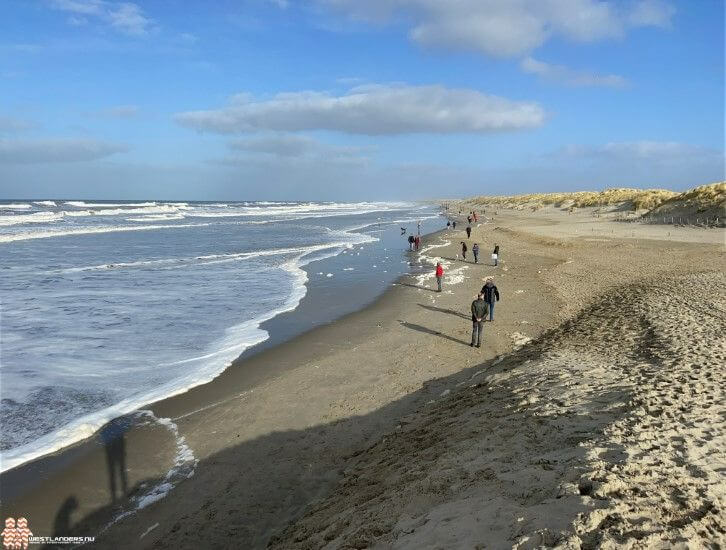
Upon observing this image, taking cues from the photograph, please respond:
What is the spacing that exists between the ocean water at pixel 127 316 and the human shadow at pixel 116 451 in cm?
32

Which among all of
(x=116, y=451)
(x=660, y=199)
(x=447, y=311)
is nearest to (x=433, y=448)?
(x=116, y=451)

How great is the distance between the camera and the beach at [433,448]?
4.45m

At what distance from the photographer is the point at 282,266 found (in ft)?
89.1

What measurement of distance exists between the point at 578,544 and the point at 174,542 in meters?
4.76

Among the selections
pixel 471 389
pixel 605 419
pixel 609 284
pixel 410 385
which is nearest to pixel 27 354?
pixel 410 385

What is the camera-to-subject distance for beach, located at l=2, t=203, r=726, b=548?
4.45 m

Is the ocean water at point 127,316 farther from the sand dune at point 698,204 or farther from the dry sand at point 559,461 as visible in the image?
the sand dune at point 698,204

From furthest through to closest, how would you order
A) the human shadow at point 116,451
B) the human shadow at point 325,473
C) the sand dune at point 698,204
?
the sand dune at point 698,204
the human shadow at point 116,451
the human shadow at point 325,473

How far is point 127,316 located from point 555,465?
47.9ft

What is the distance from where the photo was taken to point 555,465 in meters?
5.21

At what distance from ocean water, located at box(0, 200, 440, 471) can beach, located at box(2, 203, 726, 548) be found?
1168 millimetres

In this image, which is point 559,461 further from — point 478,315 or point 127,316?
point 127,316

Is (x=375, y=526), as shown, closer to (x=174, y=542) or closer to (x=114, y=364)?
(x=174, y=542)

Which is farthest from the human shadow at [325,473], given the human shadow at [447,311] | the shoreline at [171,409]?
the human shadow at [447,311]
